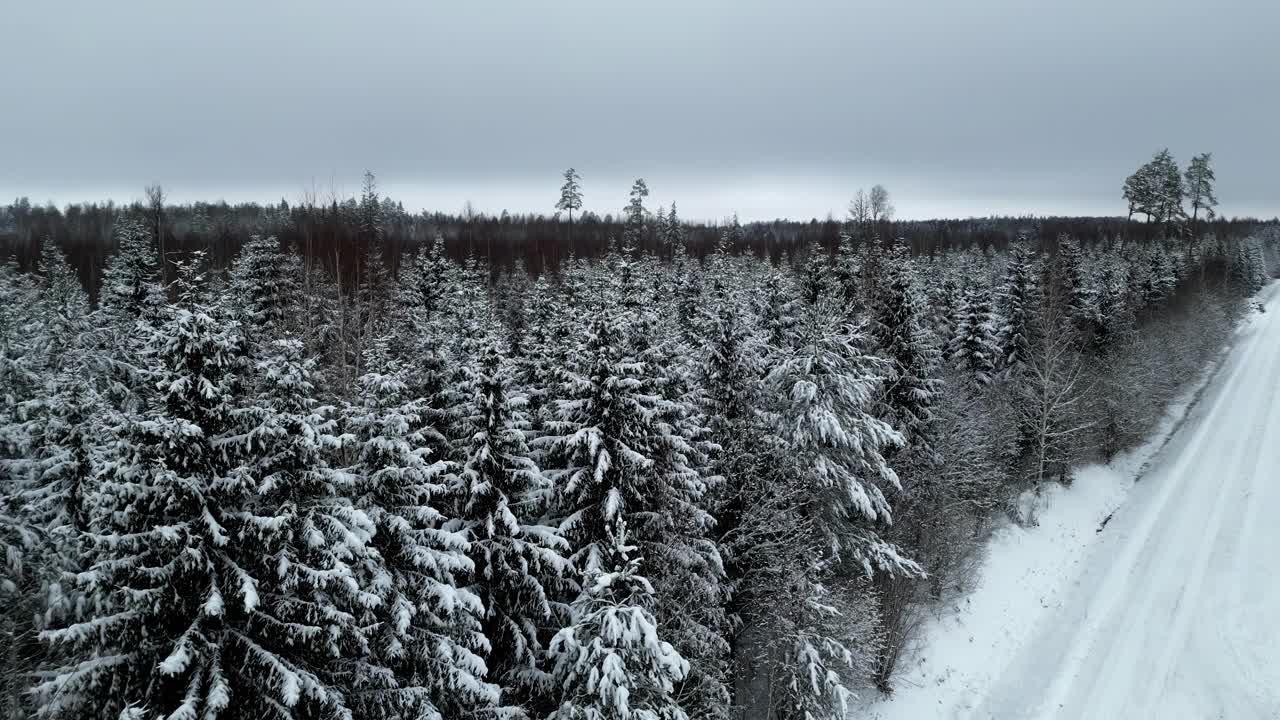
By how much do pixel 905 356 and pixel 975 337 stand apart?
45.9 feet

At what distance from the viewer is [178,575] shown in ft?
32.4

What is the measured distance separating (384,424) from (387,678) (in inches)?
188

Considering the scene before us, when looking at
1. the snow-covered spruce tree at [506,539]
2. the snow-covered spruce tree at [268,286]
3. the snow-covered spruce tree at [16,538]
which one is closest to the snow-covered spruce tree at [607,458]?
the snow-covered spruce tree at [506,539]

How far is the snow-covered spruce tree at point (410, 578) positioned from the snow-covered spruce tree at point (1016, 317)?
3573 centimetres

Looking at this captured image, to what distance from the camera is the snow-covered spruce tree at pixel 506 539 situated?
1452cm

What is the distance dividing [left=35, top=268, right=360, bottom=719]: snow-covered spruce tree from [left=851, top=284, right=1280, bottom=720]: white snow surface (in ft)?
58.7

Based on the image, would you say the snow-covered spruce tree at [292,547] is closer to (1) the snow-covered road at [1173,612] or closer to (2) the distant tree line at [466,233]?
(1) the snow-covered road at [1173,612]

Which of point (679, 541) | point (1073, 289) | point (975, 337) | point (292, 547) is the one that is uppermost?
point (1073, 289)

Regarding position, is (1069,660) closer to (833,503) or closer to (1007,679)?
(1007,679)

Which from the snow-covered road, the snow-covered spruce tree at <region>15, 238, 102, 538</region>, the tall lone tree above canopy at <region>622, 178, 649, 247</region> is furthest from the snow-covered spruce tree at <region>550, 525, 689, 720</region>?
the tall lone tree above canopy at <region>622, 178, 649, 247</region>

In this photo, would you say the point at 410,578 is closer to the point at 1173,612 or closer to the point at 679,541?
the point at 679,541

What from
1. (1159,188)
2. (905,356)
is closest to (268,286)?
(905,356)

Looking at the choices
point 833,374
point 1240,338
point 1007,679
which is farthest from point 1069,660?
point 1240,338

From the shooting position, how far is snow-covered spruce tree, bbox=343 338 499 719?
12617 millimetres
